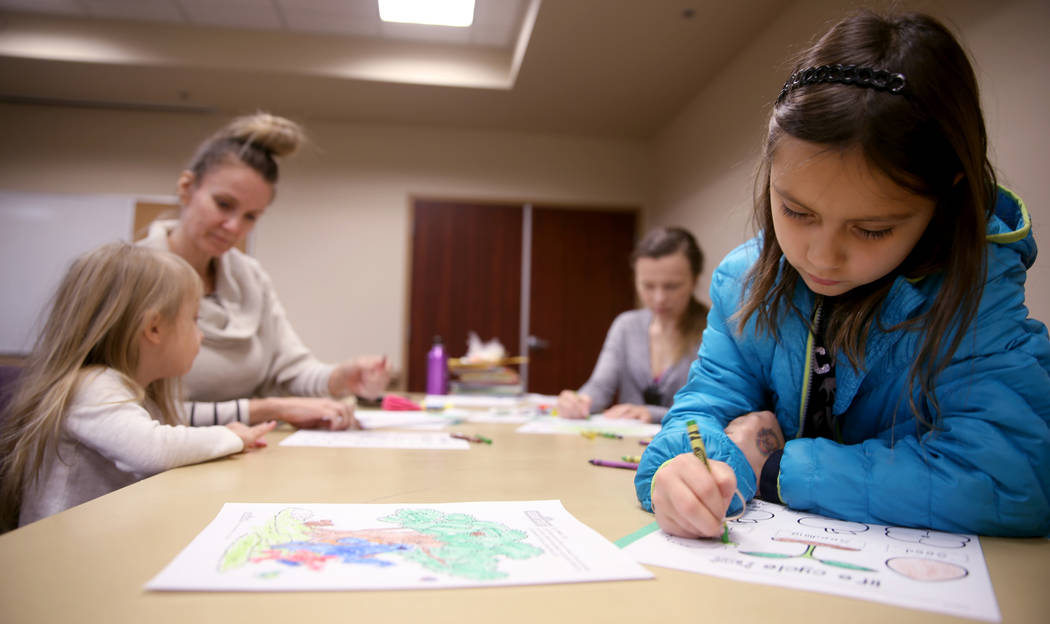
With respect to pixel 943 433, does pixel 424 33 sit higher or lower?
higher

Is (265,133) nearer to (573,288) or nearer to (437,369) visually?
(437,369)

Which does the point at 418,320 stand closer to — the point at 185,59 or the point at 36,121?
the point at 185,59

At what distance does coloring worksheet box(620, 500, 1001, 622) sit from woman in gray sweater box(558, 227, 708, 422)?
1458 mm

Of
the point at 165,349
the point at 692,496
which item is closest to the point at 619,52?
the point at 165,349

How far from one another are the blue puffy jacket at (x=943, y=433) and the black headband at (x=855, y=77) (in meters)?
0.24

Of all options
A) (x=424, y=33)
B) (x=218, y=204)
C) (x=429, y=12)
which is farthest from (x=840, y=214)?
(x=424, y=33)

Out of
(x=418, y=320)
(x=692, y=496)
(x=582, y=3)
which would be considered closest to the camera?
(x=692, y=496)

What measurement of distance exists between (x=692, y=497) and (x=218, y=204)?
1.54m

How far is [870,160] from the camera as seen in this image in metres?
0.63

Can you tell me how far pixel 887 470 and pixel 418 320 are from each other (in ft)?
12.9

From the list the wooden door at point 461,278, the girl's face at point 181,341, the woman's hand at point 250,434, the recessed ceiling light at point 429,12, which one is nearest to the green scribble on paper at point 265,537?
the woman's hand at point 250,434

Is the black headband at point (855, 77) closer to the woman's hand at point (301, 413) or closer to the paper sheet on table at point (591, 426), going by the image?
the paper sheet on table at point (591, 426)

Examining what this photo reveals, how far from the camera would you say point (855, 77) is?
65cm

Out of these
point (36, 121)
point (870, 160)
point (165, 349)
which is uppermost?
point (36, 121)
